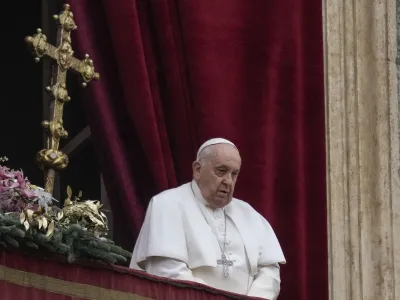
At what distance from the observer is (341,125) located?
386 inches

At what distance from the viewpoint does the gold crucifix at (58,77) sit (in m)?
8.71

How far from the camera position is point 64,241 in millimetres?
7910

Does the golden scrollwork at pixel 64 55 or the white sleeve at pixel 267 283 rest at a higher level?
the golden scrollwork at pixel 64 55

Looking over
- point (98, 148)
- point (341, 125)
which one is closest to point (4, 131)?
point (98, 148)

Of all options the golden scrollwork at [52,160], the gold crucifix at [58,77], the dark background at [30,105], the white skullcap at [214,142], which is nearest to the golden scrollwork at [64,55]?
the gold crucifix at [58,77]

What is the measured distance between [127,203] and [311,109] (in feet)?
3.38

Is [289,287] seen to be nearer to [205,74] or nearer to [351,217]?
[351,217]

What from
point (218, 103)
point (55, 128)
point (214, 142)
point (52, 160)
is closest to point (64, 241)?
point (52, 160)

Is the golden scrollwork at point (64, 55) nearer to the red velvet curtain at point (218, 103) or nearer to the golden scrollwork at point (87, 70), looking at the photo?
the golden scrollwork at point (87, 70)

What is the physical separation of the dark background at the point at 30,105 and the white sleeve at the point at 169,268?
1.33 metres

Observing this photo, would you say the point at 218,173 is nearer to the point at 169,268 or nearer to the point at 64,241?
the point at 169,268

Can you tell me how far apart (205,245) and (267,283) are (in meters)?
0.33

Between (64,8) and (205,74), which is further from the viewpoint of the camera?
(205,74)

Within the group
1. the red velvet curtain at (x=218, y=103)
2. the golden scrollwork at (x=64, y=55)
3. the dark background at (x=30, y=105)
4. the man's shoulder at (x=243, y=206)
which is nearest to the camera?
the golden scrollwork at (x=64, y=55)
